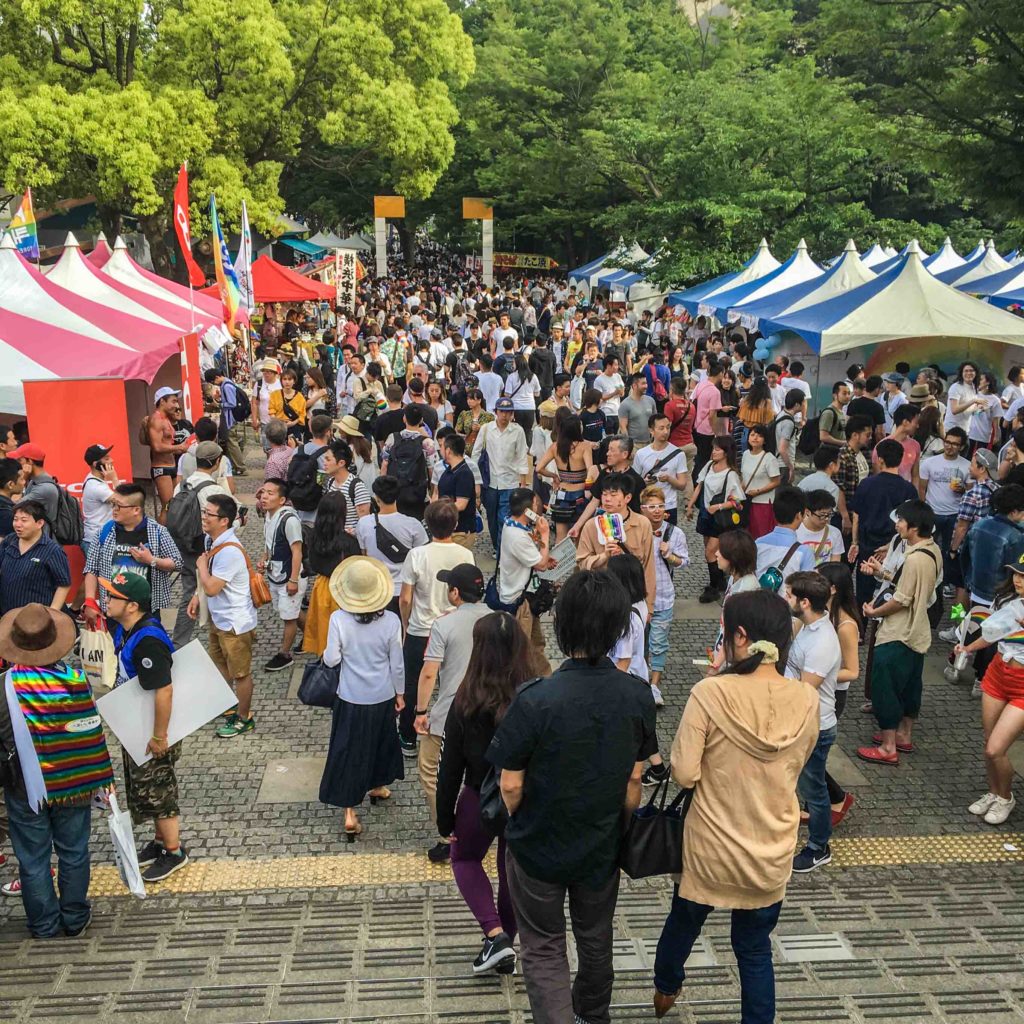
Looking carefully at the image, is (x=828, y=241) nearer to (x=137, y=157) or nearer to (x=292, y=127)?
(x=292, y=127)

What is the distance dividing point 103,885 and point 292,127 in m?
22.3

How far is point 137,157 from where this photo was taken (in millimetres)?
20984

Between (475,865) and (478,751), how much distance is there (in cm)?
58

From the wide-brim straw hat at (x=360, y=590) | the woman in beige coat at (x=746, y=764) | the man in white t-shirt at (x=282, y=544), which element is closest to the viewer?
the woman in beige coat at (x=746, y=764)

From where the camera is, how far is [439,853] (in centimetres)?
532

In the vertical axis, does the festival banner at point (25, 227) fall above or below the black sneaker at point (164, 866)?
above

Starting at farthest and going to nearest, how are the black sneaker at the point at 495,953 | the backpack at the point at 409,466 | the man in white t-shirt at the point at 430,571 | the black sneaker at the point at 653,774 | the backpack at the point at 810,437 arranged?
Answer: the backpack at the point at 810,437 < the backpack at the point at 409,466 < the black sneaker at the point at 653,774 < the man in white t-shirt at the point at 430,571 < the black sneaker at the point at 495,953

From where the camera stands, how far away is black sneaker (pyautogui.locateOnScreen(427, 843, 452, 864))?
17.4 ft

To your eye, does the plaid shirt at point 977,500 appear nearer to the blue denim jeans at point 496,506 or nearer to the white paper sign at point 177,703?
the blue denim jeans at point 496,506

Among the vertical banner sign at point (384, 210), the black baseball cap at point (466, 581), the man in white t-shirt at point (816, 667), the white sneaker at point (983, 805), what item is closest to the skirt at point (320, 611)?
the black baseball cap at point (466, 581)

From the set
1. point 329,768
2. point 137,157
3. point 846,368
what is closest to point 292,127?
point 137,157

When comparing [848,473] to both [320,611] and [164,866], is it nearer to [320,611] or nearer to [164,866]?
[320,611]

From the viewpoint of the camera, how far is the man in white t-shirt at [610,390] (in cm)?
1266

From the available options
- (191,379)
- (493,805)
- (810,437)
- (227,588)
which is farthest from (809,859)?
(191,379)
